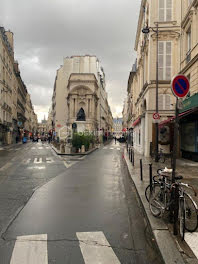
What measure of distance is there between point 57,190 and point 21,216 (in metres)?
2.67

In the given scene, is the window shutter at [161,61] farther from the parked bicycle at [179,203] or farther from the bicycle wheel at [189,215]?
the bicycle wheel at [189,215]

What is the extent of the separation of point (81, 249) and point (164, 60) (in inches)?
753

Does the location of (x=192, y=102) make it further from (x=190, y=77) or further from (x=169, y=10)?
(x=169, y=10)

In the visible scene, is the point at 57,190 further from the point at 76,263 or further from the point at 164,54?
the point at 164,54

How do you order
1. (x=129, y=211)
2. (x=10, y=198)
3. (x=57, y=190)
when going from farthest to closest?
(x=57, y=190) < (x=10, y=198) < (x=129, y=211)

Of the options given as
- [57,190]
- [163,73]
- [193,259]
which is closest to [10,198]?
[57,190]

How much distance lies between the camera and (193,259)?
326cm

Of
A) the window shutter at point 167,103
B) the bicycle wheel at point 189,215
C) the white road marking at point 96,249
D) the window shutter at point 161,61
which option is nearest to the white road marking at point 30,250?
the white road marking at point 96,249

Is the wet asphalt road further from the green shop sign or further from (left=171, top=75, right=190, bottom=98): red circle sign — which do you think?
the green shop sign

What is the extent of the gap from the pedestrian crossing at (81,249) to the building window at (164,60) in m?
18.1

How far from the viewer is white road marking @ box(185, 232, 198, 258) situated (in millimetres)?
3523

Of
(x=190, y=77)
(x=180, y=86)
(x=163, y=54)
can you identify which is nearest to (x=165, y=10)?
(x=163, y=54)

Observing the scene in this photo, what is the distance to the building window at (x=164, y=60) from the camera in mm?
20078

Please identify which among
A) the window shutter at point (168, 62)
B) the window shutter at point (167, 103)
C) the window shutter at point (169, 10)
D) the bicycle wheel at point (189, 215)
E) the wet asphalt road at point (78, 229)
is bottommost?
the wet asphalt road at point (78, 229)
